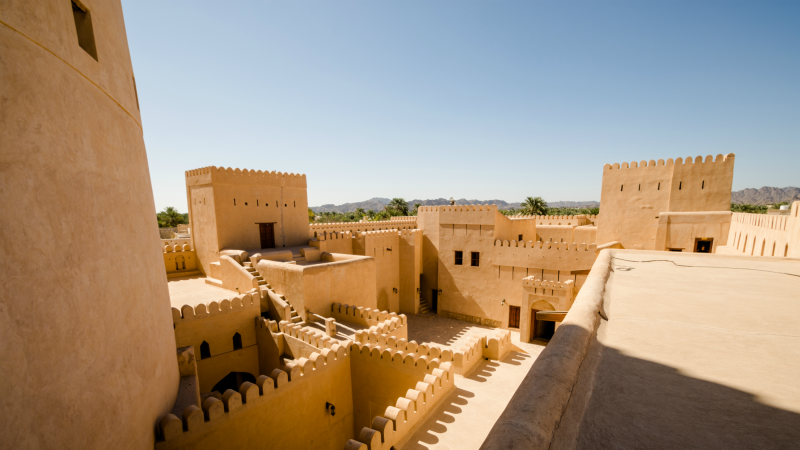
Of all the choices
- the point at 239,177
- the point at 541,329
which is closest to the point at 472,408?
the point at 541,329

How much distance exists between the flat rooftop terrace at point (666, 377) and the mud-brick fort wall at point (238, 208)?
14196 mm

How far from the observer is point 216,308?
28.3ft

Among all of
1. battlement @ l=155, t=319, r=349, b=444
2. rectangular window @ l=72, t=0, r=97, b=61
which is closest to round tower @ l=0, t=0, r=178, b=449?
rectangular window @ l=72, t=0, r=97, b=61

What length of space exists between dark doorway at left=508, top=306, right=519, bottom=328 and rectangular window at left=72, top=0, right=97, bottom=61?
16.7 metres

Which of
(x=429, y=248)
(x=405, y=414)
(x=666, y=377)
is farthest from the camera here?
(x=429, y=248)

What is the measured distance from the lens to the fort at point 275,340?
153 centimetres

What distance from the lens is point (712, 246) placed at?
44.1 ft

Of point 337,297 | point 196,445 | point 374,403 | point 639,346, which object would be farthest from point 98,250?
point 337,297

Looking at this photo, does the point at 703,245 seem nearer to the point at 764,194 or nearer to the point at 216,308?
the point at 216,308

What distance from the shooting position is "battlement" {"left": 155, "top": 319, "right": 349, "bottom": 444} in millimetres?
4465

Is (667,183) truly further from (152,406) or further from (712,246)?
(152,406)

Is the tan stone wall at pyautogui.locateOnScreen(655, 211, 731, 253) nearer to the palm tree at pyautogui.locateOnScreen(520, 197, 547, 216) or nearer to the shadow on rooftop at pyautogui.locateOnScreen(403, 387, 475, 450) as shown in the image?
the shadow on rooftop at pyautogui.locateOnScreen(403, 387, 475, 450)

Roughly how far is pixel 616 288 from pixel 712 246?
14.6m

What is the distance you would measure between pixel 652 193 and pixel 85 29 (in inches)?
753
